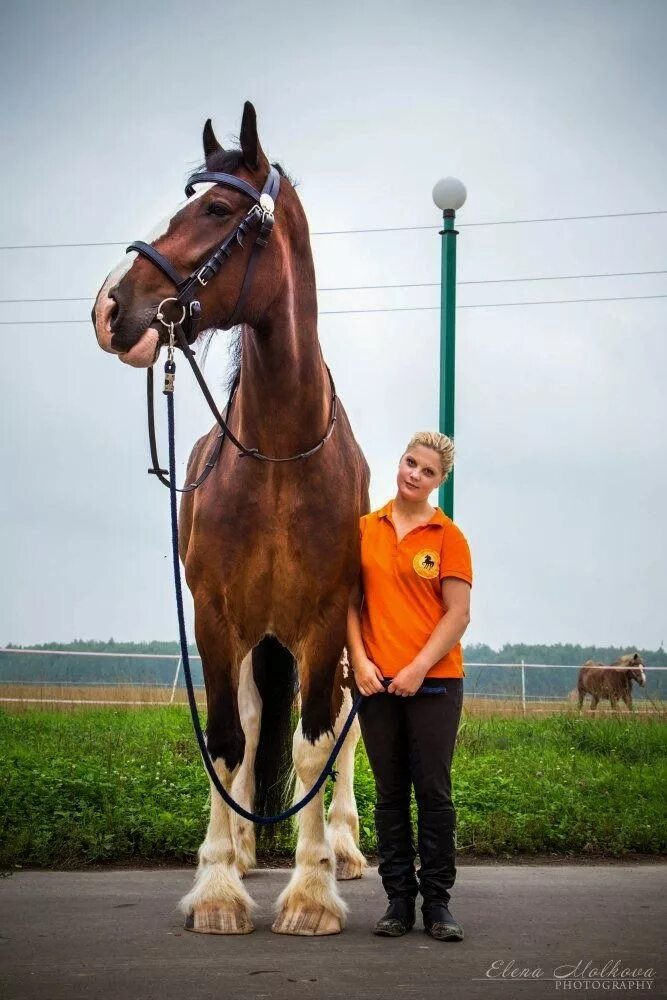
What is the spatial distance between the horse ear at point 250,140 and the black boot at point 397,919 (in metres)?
3.03

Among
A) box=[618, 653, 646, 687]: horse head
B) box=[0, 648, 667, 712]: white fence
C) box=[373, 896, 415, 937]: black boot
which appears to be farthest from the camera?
box=[618, 653, 646, 687]: horse head

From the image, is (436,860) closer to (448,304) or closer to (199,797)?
(199,797)

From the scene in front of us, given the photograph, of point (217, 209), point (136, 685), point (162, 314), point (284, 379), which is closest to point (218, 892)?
point (284, 379)

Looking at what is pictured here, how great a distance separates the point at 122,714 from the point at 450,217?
21.7 ft

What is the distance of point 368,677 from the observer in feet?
13.8

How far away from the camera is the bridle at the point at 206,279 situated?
3873 mm

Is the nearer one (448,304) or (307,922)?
(307,922)

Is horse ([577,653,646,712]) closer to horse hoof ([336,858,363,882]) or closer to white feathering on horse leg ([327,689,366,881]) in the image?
white feathering on horse leg ([327,689,366,881])

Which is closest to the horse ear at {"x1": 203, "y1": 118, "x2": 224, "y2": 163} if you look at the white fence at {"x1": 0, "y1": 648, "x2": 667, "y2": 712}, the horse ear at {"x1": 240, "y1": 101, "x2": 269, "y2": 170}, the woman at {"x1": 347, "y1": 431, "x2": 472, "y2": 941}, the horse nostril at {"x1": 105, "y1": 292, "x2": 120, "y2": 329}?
the horse ear at {"x1": 240, "y1": 101, "x2": 269, "y2": 170}

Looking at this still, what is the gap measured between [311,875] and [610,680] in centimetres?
1213

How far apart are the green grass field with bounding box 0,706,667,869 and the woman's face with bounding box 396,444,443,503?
236cm

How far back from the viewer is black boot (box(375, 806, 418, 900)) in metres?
4.19

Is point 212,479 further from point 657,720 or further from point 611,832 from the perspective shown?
point 657,720

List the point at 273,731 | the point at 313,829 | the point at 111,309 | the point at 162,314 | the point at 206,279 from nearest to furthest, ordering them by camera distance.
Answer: the point at 111,309 < the point at 162,314 < the point at 206,279 < the point at 313,829 < the point at 273,731
